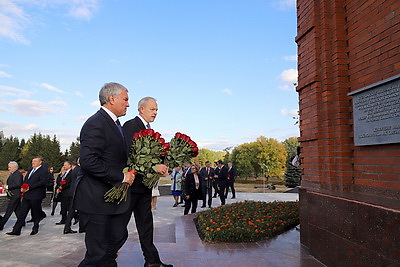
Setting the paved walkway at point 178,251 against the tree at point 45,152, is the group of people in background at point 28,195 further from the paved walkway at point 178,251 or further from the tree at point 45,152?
the tree at point 45,152

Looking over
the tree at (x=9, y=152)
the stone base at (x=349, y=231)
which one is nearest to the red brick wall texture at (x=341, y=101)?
the stone base at (x=349, y=231)

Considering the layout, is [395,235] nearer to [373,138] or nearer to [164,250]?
[373,138]

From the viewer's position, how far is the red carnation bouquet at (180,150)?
3971mm

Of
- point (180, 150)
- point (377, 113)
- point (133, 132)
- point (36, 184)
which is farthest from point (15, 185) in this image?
point (377, 113)

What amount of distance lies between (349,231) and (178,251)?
8.74 feet

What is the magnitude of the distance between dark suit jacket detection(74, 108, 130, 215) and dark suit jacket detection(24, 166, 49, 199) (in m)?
6.21

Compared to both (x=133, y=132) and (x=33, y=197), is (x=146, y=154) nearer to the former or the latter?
(x=133, y=132)

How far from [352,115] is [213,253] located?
3010mm

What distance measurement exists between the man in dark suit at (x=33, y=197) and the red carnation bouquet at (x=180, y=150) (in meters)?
5.88

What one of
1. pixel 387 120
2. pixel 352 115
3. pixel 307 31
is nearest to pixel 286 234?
pixel 352 115

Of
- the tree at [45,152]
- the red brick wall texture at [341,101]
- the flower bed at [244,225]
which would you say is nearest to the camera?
the red brick wall texture at [341,101]

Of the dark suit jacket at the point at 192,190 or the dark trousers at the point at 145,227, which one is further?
the dark suit jacket at the point at 192,190

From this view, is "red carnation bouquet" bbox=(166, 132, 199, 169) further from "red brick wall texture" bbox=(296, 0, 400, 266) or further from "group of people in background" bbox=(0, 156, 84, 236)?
"group of people in background" bbox=(0, 156, 84, 236)

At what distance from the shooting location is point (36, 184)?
320 inches
